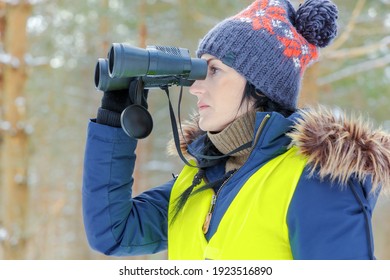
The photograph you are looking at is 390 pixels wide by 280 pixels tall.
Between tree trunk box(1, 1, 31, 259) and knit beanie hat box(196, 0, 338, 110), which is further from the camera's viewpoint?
tree trunk box(1, 1, 31, 259)

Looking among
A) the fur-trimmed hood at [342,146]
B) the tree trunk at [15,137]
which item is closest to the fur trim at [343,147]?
the fur-trimmed hood at [342,146]

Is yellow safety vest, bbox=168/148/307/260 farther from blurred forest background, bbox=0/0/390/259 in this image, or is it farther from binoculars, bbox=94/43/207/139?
blurred forest background, bbox=0/0/390/259

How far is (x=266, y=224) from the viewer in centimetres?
143

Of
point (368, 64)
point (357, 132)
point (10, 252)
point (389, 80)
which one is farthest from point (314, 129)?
point (389, 80)

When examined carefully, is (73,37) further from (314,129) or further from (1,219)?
Result: (314,129)

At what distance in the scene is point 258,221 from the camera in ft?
4.74

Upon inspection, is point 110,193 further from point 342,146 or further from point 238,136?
point 342,146

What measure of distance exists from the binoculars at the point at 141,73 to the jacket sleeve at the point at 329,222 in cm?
52

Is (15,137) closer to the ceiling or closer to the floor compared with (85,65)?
closer to the floor

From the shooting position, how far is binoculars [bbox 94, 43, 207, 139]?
1603 mm

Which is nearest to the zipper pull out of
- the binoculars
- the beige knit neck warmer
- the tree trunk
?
the beige knit neck warmer

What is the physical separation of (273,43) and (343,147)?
468 millimetres

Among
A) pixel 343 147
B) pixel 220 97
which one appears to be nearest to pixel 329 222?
pixel 343 147

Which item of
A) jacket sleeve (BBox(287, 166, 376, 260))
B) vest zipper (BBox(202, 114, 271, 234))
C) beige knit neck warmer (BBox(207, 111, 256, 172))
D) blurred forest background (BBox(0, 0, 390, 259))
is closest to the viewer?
jacket sleeve (BBox(287, 166, 376, 260))
